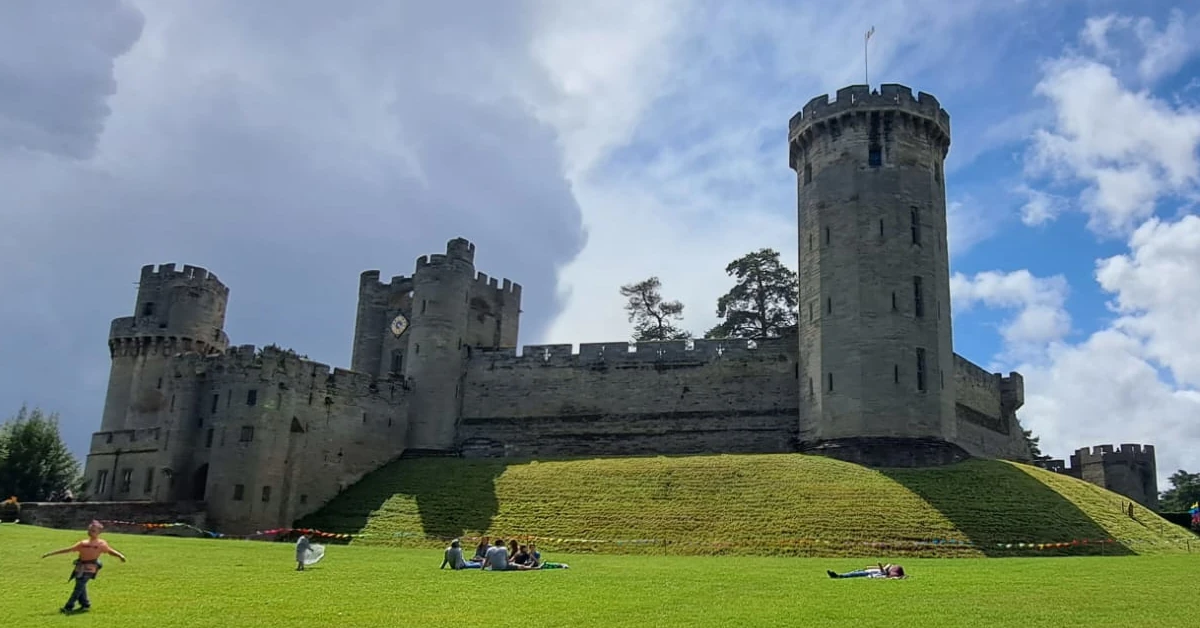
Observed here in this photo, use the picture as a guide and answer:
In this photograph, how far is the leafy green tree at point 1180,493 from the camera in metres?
61.5

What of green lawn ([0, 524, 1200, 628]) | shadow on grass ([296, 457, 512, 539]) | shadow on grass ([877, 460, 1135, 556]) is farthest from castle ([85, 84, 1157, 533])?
green lawn ([0, 524, 1200, 628])

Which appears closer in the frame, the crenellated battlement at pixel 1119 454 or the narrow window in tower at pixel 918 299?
the narrow window in tower at pixel 918 299

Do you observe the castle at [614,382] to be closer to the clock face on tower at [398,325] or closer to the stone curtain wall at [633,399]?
the stone curtain wall at [633,399]

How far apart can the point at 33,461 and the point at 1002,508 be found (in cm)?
4312

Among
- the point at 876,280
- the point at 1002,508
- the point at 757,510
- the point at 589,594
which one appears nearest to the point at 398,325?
the point at 876,280

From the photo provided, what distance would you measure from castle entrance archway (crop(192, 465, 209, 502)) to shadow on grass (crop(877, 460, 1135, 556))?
1032 inches

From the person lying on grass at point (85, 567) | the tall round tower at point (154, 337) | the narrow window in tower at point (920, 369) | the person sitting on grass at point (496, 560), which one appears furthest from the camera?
the tall round tower at point (154, 337)

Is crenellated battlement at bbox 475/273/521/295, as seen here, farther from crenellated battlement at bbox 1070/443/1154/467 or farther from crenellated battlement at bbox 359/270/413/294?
crenellated battlement at bbox 1070/443/1154/467

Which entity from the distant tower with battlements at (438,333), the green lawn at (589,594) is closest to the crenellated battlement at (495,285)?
the distant tower with battlements at (438,333)

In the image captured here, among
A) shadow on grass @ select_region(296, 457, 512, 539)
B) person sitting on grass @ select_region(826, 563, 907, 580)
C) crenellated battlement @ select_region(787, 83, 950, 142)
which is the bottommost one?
person sitting on grass @ select_region(826, 563, 907, 580)

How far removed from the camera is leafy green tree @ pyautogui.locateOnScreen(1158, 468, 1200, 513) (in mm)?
61469

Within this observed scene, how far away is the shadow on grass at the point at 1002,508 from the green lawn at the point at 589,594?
20.0 ft

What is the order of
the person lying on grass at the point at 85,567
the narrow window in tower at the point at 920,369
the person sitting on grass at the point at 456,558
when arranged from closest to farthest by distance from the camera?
the person lying on grass at the point at 85,567 < the person sitting on grass at the point at 456,558 < the narrow window in tower at the point at 920,369

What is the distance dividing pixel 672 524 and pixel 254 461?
53.6 ft
